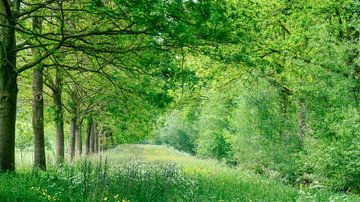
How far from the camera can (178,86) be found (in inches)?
401

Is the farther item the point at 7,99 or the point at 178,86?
the point at 7,99

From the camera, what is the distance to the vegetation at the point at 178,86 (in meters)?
9.28

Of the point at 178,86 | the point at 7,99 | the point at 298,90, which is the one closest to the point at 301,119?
the point at 298,90

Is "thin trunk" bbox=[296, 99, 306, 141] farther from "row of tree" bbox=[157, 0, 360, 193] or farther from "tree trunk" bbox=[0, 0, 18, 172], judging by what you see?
"tree trunk" bbox=[0, 0, 18, 172]

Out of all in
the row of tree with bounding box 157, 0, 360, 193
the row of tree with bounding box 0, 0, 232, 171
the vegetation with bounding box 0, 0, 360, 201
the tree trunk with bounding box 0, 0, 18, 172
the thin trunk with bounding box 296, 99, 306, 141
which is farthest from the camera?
the thin trunk with bounding box 296, 99, 306, 141

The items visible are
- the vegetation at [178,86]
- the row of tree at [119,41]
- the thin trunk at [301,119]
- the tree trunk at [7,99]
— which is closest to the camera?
the row of tree at [119,41]

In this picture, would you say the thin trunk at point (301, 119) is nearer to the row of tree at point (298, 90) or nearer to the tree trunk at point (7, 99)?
the row of tree at point (298, 90)

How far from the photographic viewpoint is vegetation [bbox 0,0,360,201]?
365 inches

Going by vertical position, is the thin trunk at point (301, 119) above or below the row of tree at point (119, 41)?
below

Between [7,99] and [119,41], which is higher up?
[119,41]

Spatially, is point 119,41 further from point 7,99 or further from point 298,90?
point 298,90

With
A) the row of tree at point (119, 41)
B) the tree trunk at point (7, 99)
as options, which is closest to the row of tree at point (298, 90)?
the row of tree at point (119, 41)

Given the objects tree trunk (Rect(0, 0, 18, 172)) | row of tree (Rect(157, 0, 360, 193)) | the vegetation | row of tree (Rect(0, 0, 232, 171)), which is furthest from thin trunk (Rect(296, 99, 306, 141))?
tree trunk (Rect(0, 0, 18, 172))

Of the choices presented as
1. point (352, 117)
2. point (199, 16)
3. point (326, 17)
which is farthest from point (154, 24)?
point (326, 17)
